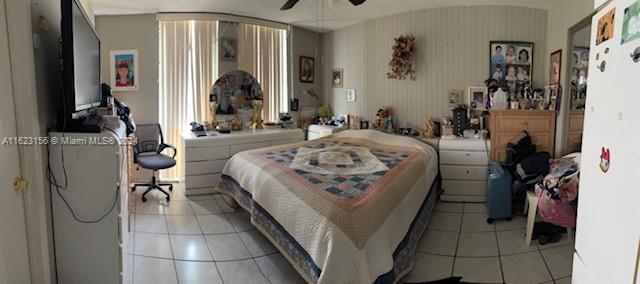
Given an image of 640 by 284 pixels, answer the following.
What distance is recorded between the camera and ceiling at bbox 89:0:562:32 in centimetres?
414

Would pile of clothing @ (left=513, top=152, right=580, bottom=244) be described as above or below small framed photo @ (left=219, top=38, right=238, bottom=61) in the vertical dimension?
below

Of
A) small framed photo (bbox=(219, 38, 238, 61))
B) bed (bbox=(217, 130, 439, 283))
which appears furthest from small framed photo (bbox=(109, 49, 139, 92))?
bed (bbox=(217, 130, 439, 283))

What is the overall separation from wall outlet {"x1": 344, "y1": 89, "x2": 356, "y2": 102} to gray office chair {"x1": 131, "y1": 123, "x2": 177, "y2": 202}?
8.31ft

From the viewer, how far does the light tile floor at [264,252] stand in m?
2.58

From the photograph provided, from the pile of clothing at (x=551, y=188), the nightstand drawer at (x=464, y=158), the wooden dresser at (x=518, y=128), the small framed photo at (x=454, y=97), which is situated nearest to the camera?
the pile of clothing at (x=551, y=188)

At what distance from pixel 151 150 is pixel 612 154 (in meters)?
4.63

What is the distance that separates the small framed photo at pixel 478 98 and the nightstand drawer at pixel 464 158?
687 millimetres

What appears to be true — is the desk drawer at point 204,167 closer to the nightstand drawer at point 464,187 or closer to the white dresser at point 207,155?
the white dresser at point 207,155

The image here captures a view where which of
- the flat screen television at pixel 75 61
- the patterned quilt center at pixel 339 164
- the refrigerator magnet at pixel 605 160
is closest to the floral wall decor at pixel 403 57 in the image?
the patterned quilt center at pixel 339 164

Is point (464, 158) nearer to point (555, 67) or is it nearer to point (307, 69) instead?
point (555, 67)

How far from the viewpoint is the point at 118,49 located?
4641 mm

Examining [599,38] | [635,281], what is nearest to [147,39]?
[599,38]

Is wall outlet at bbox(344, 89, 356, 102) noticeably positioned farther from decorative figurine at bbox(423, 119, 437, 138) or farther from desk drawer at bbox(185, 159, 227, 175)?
desk drawer at bbox(185, 159, 227, 175)

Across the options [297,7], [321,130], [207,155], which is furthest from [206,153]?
[297,7]
